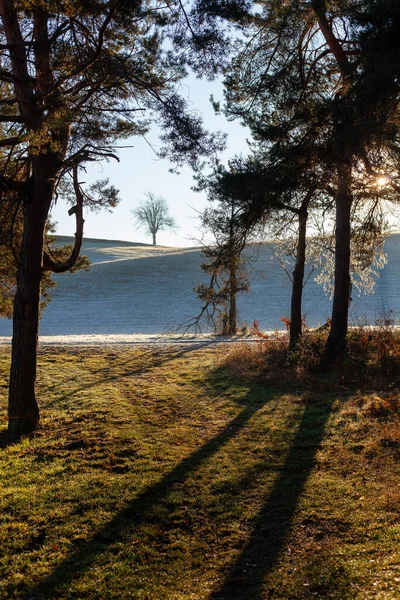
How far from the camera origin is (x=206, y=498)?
6.09m

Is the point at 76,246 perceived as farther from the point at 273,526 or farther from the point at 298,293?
the point at 273,526

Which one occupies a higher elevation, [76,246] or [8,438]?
[76,246]

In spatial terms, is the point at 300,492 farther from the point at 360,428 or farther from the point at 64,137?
the point at 64,137

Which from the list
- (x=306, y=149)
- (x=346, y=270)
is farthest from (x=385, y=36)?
(x=346, y=270)

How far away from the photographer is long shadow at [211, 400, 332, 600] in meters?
4.28

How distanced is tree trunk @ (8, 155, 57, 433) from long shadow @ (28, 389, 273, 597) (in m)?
3.49

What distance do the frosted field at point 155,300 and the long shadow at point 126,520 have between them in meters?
13.2

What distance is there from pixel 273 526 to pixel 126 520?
1.55 m

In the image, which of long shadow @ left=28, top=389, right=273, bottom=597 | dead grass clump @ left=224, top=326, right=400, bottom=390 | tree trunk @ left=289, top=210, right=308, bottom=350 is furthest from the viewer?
tree trunk @ left=289, top=210, right=308, bottom=350

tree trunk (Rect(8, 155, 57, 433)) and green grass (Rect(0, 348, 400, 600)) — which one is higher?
tree trunk (Rect(8, 155, 57, 433))

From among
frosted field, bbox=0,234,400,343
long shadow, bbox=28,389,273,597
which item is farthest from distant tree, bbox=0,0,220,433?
frosted field, bbox=0,234,400,343

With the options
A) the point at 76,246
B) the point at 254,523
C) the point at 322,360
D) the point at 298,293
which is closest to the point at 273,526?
the point at 254,523

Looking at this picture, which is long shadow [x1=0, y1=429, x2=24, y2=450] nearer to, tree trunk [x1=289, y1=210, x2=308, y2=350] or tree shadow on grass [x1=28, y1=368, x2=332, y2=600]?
tree shadow on grass [x1=28, y1=368, x2=332, y2=600]

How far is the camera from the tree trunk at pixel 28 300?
9.30 m
